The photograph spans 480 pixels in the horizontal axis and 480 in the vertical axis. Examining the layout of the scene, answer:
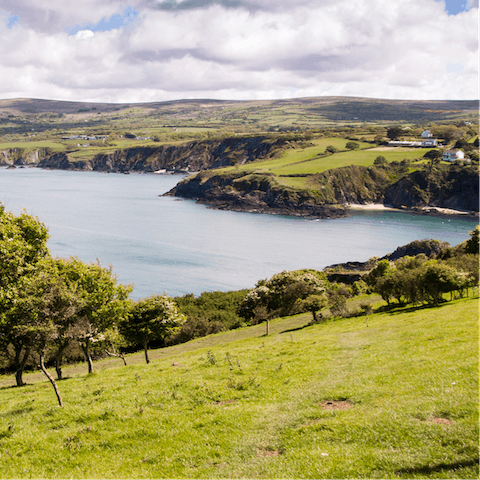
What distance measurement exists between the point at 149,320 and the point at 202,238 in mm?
100963

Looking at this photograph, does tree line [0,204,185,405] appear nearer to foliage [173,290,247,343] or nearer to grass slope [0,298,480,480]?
grass slope [0,298,480,480]

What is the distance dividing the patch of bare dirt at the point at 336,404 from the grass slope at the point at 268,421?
0.24ft

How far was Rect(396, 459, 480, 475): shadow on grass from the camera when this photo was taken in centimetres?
947

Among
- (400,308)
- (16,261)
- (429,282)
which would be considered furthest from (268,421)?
(400,308)

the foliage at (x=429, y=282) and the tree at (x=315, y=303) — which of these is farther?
the tree at (x=315, y=303)

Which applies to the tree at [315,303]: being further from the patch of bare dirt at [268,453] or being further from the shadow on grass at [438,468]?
the shadow on grass at [438,468]

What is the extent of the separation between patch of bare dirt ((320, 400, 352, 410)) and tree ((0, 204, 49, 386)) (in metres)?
12.3

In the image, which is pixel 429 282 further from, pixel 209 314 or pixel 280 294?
pixel 209 314

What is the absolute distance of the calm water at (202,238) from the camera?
337ft

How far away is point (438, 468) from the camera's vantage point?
31.4ft

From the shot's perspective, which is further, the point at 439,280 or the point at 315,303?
the point at 315,303

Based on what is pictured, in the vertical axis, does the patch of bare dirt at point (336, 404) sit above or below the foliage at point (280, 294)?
above

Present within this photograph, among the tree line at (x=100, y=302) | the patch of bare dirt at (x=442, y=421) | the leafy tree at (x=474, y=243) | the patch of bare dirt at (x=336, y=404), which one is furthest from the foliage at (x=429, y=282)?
the patch of bare dirt at (x=442, y=421)

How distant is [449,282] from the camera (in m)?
42.6
